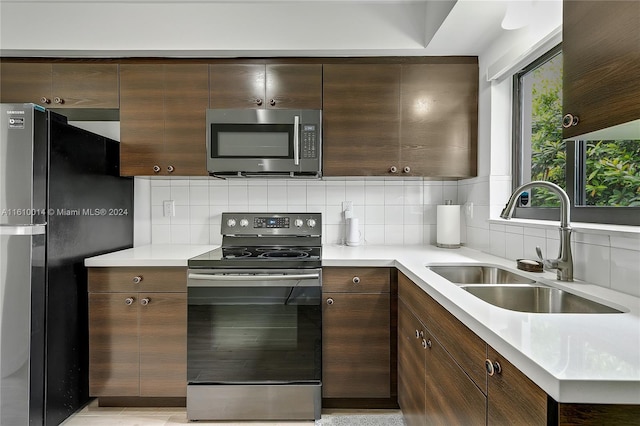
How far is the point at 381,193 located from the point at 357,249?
1.67 feet

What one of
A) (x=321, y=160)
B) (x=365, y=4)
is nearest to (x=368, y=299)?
(x=321, y=160)

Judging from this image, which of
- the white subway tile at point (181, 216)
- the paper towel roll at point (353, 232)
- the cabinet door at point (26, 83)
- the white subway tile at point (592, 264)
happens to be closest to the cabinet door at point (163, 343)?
the white subway tile at point (181, 216)

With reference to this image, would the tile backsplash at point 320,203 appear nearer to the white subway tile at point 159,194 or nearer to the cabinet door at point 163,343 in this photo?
the white subway tile at point 159,194

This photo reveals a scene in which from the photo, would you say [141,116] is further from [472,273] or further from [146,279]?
[472,273]

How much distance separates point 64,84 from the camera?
232cm

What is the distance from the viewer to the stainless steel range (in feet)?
6.51

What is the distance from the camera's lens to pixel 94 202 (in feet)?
7.17

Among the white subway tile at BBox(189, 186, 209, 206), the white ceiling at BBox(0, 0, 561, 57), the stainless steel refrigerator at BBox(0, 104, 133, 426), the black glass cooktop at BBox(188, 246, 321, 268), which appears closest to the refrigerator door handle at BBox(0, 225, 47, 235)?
the stainless steel refrigerator at BBox(0, 104, 133, 426)

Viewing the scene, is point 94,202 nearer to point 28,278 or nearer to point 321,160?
point 28,278

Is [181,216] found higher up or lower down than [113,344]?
higher up

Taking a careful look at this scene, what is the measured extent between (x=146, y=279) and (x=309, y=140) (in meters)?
1.23

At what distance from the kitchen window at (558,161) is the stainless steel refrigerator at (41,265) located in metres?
2.49

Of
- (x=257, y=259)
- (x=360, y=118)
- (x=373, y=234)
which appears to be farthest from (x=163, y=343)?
(x=360, y=118)

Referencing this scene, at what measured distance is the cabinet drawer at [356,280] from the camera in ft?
6.68
